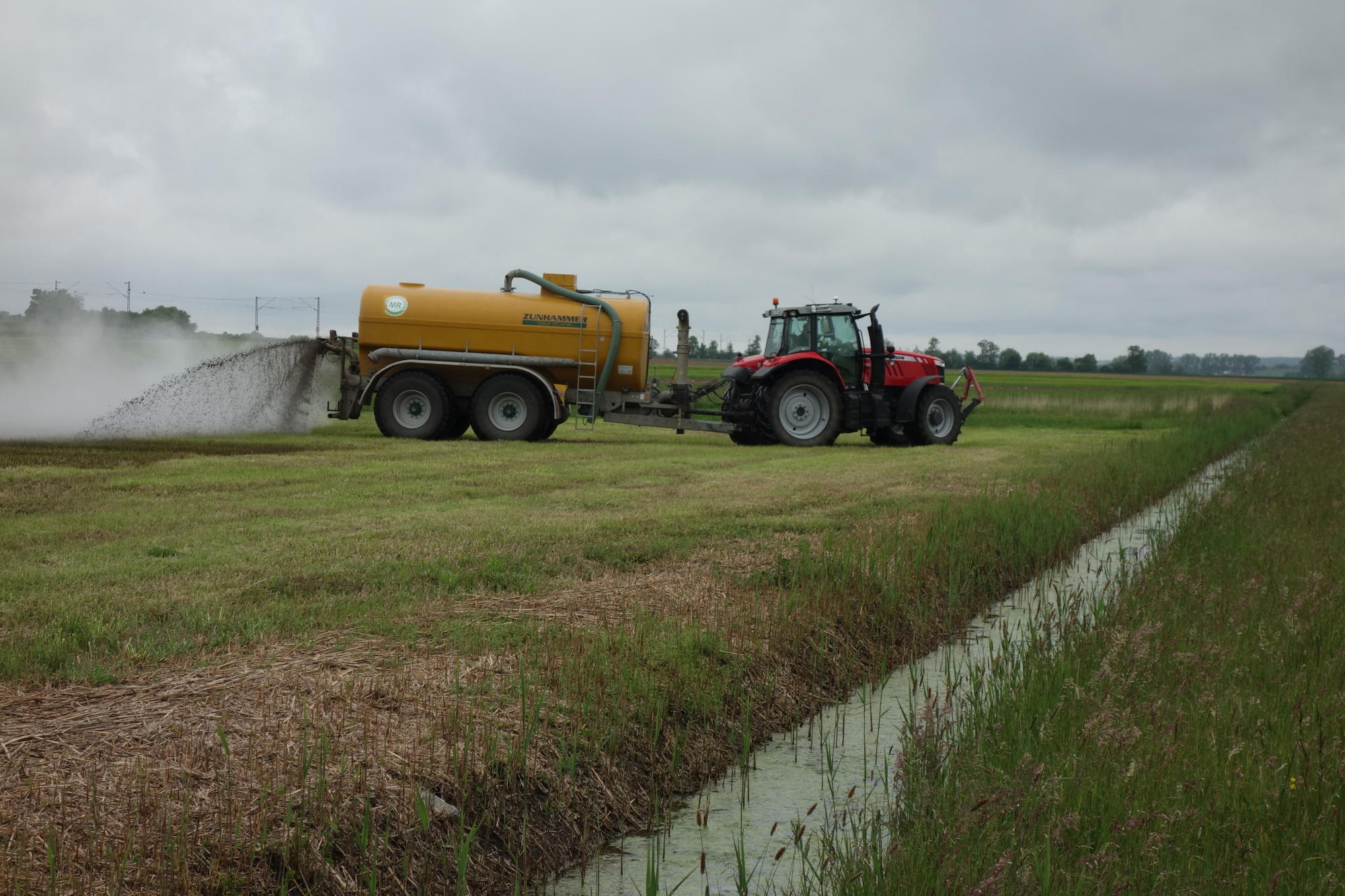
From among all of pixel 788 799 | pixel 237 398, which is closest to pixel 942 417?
pixel 237 398

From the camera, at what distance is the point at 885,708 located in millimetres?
5164

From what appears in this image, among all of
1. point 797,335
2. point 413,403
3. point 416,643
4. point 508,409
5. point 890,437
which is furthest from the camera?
point 890,437

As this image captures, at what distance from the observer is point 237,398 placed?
652 inches

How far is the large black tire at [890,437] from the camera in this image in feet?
62.1

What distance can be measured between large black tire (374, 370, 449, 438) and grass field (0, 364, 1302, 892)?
5378mm

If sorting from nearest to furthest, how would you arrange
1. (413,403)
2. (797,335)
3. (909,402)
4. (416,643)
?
(416,643)
(413,403)
(797,335)
(909,402)

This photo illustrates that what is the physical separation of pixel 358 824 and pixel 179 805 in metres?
0.50

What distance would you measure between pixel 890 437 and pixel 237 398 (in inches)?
411

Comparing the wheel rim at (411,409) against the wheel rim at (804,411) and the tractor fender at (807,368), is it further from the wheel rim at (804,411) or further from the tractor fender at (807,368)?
the wheel rim at (804,411)

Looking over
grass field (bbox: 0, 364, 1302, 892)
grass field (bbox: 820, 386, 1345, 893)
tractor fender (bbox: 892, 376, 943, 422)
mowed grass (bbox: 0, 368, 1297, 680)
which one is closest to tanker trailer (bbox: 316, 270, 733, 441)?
mowed grass (bbox: 0, 368, 1297, 680)

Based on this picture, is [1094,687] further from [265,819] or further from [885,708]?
[265,819]

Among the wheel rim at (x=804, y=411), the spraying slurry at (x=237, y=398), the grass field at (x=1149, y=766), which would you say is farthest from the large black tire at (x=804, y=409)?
the grass field at (x=1149, y=766)

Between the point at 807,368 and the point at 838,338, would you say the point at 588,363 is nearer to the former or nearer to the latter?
the point at 807,368

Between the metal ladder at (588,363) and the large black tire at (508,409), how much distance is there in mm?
646
